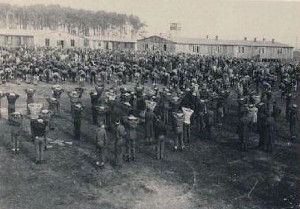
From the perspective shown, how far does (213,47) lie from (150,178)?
60848mm

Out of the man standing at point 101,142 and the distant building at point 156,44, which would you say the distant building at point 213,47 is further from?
the man standing at point 101,142

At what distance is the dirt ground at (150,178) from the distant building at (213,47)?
2111 inches

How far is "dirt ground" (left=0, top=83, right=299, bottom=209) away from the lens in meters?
13.2

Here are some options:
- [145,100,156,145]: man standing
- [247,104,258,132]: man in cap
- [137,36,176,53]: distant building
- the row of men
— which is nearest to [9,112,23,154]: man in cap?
the row of men

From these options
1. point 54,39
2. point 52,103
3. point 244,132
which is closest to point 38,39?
point 54,39

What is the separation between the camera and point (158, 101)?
22203mm

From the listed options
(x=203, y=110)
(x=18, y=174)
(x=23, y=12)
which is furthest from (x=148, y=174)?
(x=23, y=12)

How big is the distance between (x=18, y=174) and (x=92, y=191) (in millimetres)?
2938

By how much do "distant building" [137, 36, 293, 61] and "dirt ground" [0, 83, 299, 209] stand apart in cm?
5362

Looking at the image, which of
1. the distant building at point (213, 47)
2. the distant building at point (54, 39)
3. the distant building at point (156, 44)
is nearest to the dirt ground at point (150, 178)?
the distant building at point (54, 39)

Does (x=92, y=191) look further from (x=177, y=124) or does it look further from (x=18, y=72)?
(x=18, y=72)

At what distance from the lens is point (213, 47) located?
2901 inches

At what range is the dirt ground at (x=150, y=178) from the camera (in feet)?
43.3

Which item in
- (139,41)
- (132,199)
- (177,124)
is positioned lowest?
(132,199)
